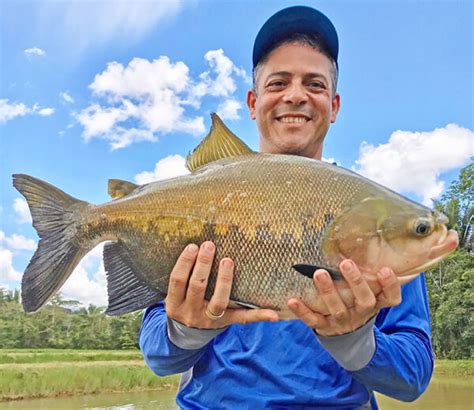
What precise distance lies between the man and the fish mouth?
8 centimetres

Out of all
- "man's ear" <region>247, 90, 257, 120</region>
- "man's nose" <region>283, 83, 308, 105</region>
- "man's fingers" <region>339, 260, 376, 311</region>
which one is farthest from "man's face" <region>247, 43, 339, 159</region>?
"man's fingers" <region>339, 260, 376, 311</region>

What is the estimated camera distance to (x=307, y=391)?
7.77ft

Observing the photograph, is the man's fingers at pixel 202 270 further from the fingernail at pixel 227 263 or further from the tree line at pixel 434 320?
the tree line at pixel 434 320

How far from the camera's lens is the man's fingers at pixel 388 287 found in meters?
2.01

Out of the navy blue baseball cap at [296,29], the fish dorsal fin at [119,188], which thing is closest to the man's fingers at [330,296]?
the fish dorsal fin at [119,188]

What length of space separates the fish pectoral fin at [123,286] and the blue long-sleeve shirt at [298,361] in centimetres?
18

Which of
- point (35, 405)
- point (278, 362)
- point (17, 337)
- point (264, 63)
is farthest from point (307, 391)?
point (17, 337)

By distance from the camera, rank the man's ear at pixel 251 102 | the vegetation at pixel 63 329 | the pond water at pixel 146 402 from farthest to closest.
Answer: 1. the vegetation at pixel 63 329
2. the pond water at pixel 146 402
3. the man's ear at pixel 251 102

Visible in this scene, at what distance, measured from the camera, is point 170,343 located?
252 cm

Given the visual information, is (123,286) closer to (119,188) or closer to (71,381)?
(119,188)

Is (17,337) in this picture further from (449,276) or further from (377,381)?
(377,381)

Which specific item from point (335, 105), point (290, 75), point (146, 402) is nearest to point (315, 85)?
point (290, 75)

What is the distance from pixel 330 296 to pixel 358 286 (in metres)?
0.11

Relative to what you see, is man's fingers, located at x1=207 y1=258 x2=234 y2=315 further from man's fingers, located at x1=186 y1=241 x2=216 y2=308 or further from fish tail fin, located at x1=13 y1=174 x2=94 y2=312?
fish tail fin, located at x1=13 y1=174 x2=94 y2=312
